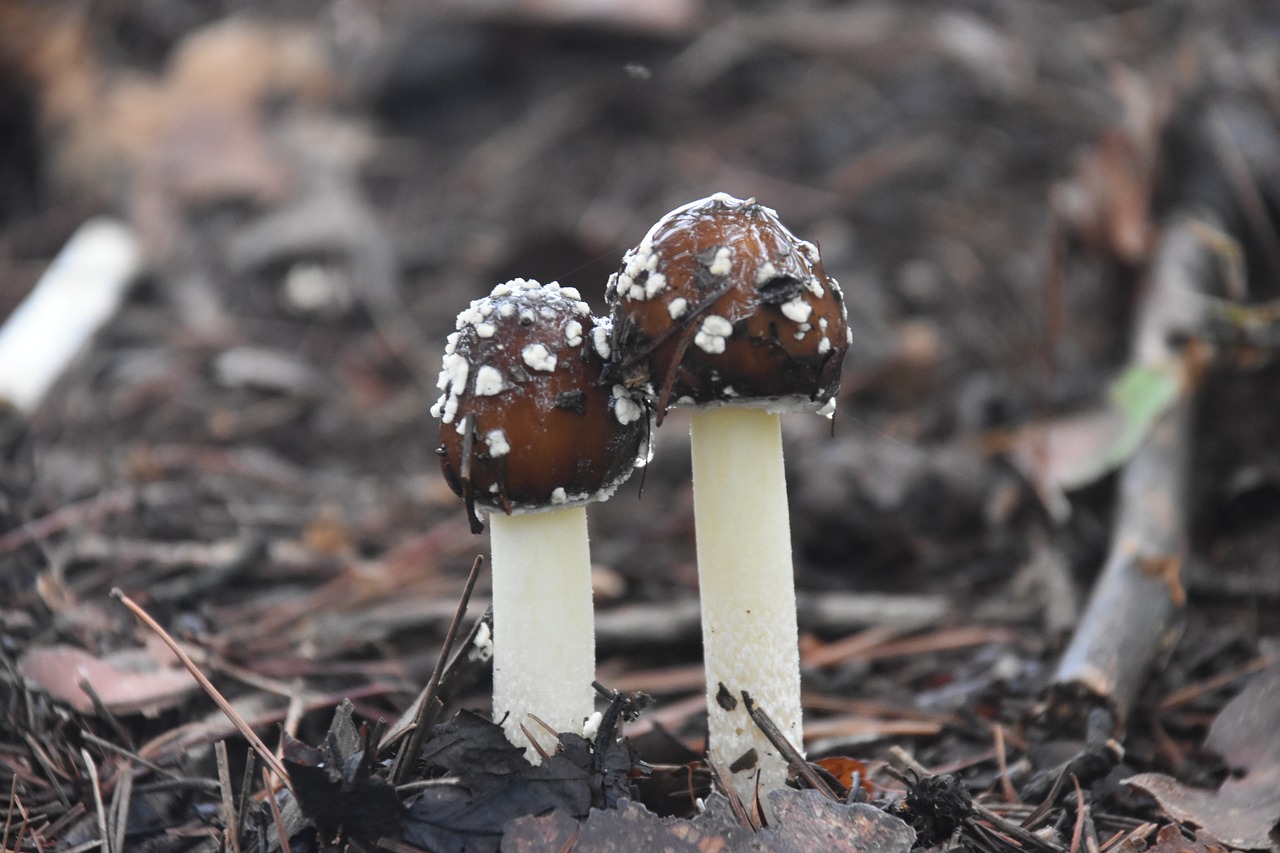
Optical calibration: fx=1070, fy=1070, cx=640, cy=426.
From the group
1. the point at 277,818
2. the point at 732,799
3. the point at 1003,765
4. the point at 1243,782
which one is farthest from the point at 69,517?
the point at 1243,782

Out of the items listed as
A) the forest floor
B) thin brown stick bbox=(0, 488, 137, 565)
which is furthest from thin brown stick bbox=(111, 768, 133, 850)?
thin brown stick bbox=(0, 488, 137, 565)

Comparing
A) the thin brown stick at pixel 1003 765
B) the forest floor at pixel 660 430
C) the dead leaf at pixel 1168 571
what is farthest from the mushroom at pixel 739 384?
the dead leaf at pixel 1168 571

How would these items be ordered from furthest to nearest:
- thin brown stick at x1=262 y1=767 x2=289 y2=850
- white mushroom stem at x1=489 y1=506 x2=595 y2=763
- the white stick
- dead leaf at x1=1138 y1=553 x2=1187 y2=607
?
the white stick
dead leaf at x1=1138 y1=553 x2=1187 y2=607
white mushroom stem at x1=489 y1=506 x2=595 y2=763
thin brown stick at x1=262 y1=767 x2=289 y2=850

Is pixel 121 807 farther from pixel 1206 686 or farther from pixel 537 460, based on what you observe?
pixel 1206 686

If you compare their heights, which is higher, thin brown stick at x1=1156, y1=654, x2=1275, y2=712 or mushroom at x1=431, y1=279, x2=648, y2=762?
mushroom at x1=431, y1=279, x2=648, y2=762

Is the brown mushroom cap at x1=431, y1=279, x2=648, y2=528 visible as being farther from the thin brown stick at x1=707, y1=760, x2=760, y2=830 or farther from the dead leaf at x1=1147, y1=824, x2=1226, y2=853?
the dead leaf at x1=1147, y1=824, x2=1226, y2=853

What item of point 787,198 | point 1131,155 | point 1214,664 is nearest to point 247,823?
point 1214,664

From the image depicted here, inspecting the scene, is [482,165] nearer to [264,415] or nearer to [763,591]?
[264,415]

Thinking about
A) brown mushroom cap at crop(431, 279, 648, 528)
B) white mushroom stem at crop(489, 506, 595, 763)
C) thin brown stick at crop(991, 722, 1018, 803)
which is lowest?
thin brown stick at crop(991, 722, 1018, 803)
